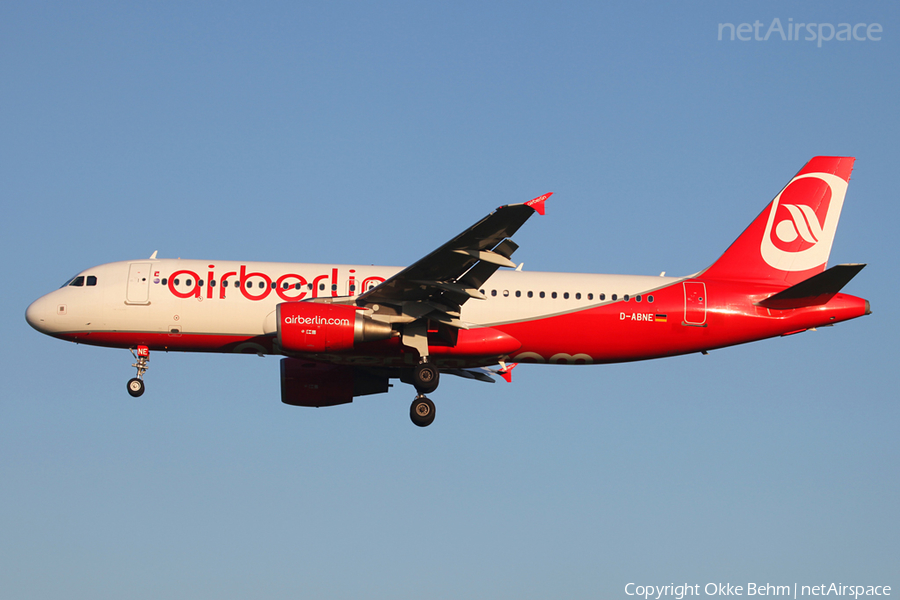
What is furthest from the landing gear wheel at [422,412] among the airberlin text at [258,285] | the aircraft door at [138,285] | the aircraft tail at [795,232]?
the aircraft tail at [795,232]

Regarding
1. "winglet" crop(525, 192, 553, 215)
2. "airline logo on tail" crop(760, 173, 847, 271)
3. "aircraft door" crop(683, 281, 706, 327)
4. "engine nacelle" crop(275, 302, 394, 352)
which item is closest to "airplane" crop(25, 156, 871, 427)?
"aircraft door" crop(683, 281, 706, 327)

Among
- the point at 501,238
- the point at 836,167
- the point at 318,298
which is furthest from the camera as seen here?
the point at 836,167

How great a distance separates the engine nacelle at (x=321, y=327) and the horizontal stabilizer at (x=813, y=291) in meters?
12.8

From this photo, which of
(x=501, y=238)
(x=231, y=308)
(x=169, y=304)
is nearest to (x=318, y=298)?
A: (x=231, y=308)

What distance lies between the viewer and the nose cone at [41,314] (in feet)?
102

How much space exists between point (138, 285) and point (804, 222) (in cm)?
2204

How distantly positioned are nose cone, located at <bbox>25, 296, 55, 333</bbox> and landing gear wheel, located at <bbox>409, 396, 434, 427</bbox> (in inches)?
470

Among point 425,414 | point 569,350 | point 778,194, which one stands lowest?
point 425,414

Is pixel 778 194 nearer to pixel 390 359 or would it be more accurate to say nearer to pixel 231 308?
pixel 390 359

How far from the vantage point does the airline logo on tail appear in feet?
106

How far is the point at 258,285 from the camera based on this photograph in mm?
30266

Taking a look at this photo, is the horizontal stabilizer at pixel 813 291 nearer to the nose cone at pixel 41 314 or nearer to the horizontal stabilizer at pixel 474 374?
the horizontal stabilizer at pixel 474 374

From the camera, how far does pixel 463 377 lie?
3456 centimetres

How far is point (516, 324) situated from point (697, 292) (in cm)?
600
